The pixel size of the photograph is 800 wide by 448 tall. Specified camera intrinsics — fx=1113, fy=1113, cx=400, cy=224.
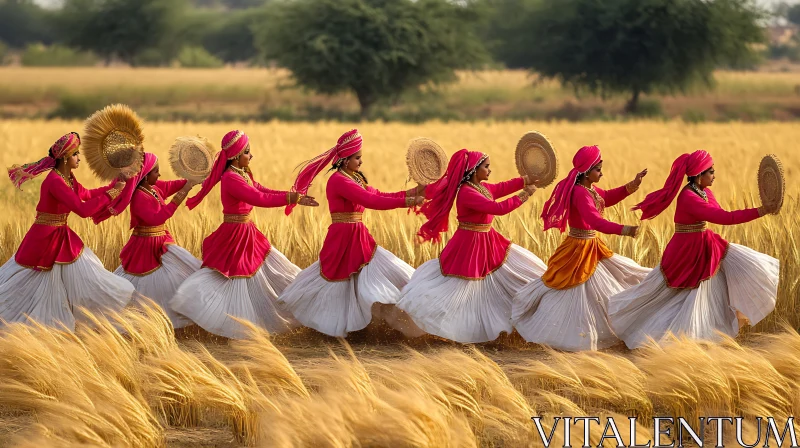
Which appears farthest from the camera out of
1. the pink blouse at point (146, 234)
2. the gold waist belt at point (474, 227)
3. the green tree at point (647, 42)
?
the green tree at point (647, 42)

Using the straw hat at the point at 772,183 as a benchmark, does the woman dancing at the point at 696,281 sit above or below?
below

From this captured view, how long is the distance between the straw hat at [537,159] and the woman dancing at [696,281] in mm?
703

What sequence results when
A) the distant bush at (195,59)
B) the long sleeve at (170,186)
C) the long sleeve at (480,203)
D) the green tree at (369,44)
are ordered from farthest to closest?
1. the distant bush at (195,59)
2. the green tree at (369,44)
3. the long sleeve at (170,186)
4. the long sleeve at (480,203)

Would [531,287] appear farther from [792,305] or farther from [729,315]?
[792,305]

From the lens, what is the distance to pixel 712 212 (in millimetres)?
7262

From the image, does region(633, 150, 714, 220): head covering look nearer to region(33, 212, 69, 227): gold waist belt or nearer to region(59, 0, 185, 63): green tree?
region(33, 212, 69, 227): gold waist belt

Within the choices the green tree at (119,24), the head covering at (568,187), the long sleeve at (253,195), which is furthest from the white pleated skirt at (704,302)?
the green tree at (119,24)

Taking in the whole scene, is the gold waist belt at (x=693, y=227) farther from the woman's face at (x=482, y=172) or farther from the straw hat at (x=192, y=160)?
the straw hat at (x=192, y=160)

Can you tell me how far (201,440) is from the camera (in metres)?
6.14

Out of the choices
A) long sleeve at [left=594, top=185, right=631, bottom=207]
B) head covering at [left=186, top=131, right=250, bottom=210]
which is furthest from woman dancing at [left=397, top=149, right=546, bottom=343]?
head covering at [left=186, top=131, right=250, bottom=210]

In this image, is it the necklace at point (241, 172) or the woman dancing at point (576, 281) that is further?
the necklace at point (241, 172)

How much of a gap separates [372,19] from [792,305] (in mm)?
38310

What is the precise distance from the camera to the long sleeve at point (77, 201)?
8023mm

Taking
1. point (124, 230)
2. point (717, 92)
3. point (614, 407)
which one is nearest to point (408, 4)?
point (717, 92)
